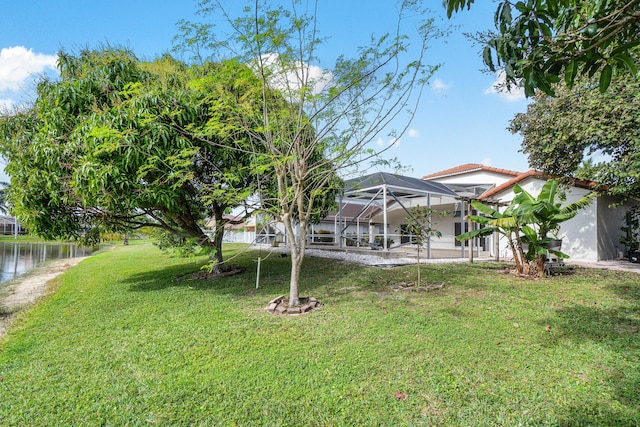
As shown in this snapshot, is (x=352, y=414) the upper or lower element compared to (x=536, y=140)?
lower

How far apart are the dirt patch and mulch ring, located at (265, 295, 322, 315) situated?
5402 millimetres

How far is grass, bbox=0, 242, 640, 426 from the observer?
3.59 meters

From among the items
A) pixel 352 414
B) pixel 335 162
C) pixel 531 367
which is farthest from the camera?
pixel 335 162

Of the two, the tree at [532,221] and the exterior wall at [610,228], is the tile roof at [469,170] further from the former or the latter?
the tree at [532,221]

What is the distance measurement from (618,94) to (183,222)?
14.0m

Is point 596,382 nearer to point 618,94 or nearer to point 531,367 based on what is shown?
point 531,367

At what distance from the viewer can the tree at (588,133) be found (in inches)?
388

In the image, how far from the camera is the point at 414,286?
8.66 metres

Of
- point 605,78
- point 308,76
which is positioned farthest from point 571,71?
point 308,76

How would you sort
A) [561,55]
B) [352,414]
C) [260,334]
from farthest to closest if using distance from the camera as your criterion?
[260,334]
[352,414]
[561,55]

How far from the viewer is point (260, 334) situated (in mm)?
5809

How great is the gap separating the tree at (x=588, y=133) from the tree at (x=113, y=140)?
35.5 feet

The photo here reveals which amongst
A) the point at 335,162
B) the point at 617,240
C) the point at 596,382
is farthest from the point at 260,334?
the point at 617,240

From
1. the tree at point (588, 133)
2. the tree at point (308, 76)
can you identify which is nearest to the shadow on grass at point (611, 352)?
the tree at point (308, 76)
